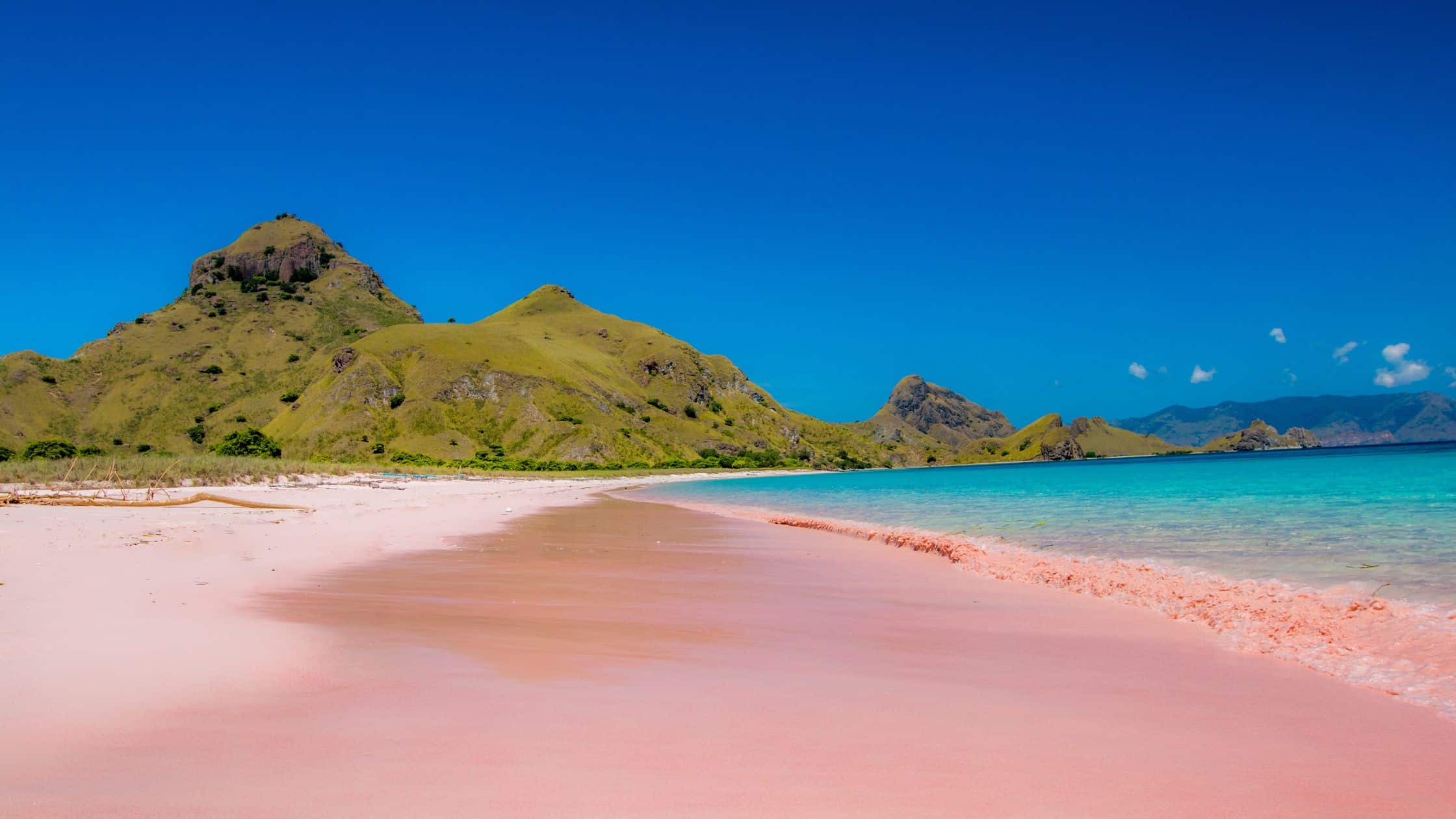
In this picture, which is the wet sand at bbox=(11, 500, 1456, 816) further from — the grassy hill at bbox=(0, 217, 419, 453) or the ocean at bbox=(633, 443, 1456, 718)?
the grassy hill at bbox=(0, 217, 419, 453)

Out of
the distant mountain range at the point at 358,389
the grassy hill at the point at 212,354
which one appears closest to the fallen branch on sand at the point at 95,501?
the distant mountain range at the point at 358,389

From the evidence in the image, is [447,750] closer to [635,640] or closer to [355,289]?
[635,640]

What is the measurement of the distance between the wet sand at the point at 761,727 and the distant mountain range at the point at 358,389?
297 feet

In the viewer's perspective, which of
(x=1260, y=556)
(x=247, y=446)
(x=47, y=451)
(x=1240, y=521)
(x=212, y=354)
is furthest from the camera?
(x=212, y=354)

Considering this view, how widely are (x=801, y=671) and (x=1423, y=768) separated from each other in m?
3.17

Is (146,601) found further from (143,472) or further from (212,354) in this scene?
(212,354)

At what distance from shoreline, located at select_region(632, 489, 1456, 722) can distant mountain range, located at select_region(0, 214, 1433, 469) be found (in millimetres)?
88635

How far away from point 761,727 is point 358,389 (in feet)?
402

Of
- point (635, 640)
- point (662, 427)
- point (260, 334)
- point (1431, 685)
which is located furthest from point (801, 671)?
point (260, 334)

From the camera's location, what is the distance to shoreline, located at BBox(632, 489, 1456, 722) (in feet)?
17.3

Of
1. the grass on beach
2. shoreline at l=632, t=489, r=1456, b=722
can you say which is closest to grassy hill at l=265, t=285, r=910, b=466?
the grass on beach

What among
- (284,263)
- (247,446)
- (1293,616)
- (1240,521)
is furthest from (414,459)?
(284,263)

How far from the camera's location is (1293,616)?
6.95 metres

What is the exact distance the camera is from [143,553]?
411 inches
